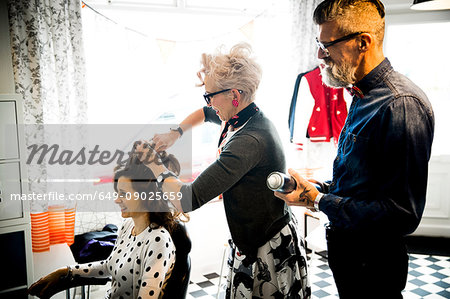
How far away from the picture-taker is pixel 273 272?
138 centimetres

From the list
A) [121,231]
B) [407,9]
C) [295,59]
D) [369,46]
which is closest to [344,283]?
[369,46]

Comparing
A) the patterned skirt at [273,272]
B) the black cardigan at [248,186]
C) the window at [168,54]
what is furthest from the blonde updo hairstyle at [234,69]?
the window at [168,54]

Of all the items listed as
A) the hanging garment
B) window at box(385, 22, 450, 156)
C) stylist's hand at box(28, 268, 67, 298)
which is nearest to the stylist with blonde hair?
stylist's hand at box(28, 268, 67, 298)

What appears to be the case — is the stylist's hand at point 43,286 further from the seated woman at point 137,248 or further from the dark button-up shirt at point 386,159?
the dark button-up shirt at point 386,159

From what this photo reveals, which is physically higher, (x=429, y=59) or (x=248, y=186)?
(x=429, y=59)

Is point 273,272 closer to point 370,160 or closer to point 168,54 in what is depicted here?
point 370,160

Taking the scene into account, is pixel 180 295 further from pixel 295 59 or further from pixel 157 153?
pixel 295 59

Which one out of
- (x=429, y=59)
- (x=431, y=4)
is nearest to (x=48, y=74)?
(x=431, y=4)

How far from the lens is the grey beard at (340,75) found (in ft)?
3.73

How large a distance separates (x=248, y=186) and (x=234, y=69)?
42 centimetres

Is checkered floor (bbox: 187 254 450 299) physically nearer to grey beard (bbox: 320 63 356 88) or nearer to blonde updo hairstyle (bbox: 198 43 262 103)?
blonde updo hairstyle (bbox: 198 43 262 103)

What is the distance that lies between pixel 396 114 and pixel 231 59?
60cm

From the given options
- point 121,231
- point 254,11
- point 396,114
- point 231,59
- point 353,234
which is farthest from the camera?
point 254,11

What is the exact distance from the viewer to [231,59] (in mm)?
1339
